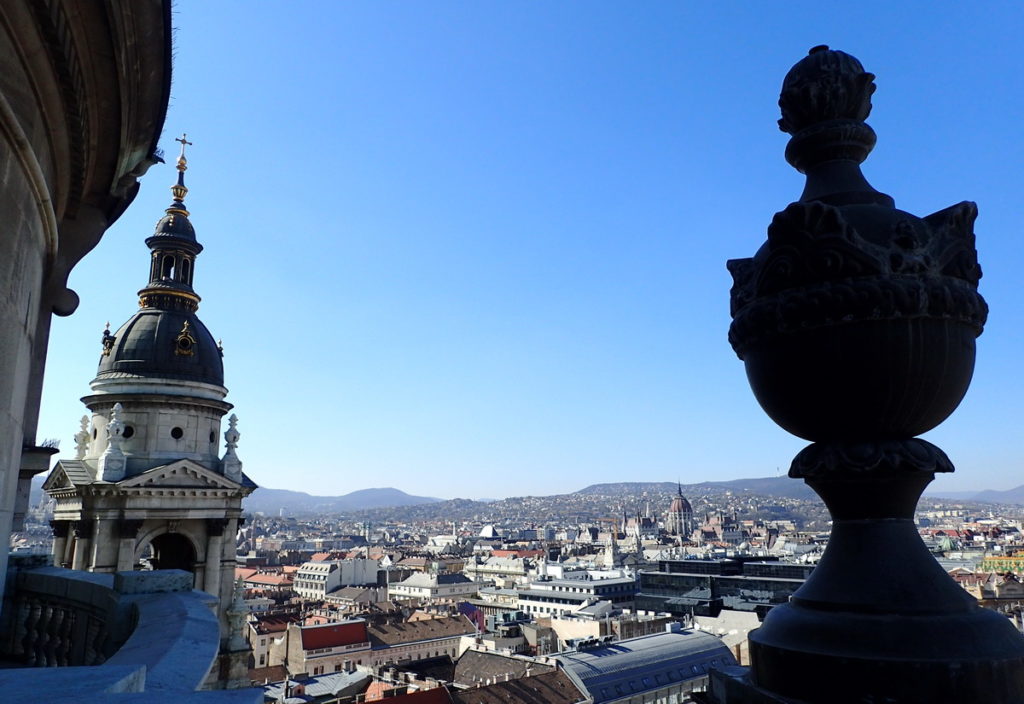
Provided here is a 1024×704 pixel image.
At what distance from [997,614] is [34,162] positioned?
5.34m

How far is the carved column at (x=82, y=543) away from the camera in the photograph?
20.1 meters

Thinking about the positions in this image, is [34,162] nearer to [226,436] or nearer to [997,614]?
[997,614]

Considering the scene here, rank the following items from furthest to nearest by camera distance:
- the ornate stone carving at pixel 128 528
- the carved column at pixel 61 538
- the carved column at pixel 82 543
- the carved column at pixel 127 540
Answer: the carved column at pixel 61 538
the ornate stone carving at pixel 128 528
the carved column at pixel 127 540
the carved column at pixel 82 543

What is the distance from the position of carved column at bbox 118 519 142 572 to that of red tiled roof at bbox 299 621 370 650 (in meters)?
51.6

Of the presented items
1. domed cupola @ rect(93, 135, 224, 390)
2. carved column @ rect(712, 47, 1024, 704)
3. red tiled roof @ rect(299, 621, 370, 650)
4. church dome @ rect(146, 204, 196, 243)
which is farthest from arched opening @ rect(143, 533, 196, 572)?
red tiled roof @ rect(299, 621, 370, 650)

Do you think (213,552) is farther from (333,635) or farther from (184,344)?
(333,635)

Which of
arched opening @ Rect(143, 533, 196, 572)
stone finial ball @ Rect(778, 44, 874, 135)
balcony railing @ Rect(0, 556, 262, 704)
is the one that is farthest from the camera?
arched opening @ Rect(143, 533, 196, 572)

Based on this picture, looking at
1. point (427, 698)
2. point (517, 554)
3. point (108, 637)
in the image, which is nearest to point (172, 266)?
point (108, 637)

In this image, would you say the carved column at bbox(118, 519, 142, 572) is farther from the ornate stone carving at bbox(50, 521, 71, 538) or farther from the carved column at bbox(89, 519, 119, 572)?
the ornate stone carving at bbox(50, 521, 71, 538)

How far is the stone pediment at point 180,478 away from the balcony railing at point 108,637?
1220 centimetres

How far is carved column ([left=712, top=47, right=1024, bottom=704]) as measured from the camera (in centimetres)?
252

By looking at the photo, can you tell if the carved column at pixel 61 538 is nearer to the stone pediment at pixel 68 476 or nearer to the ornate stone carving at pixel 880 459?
the stone pediment at pixel 68 476

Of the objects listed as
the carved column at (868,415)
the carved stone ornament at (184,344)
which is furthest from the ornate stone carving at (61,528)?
the carved column at (868,415)

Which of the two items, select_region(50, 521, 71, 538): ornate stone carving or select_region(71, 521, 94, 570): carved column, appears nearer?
select_region(71, 521, 94, 570): carved column
